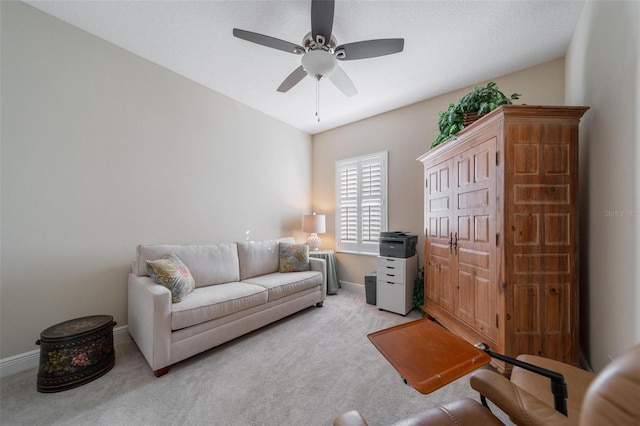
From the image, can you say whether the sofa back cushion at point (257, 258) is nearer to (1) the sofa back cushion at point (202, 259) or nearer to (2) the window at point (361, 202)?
(1) the sofa back cushion at point (202, 259)

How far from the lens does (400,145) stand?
3701mm

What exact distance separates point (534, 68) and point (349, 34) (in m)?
2.15

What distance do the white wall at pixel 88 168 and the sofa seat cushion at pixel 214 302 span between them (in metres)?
0.90

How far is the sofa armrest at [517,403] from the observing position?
2.72 feet

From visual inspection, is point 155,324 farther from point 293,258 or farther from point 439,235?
point 439,235

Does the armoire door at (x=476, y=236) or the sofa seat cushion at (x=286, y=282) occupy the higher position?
the armoire door at (x=476, y=236)

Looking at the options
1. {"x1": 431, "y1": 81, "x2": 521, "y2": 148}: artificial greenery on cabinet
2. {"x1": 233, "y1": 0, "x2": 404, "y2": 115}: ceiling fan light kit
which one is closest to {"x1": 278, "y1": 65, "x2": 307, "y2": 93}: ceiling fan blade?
{"x1": 233, "y1": 0, "x2": 404, "y2": 115}: ceiling fan light kit

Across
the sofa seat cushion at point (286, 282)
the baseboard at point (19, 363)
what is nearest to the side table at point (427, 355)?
the sofa seat cushion at point (286, 282)

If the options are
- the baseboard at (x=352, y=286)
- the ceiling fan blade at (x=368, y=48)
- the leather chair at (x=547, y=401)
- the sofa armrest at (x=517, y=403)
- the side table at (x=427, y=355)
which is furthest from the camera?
the baseboard at (x=352, y=286)

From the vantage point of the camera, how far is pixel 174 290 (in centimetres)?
212

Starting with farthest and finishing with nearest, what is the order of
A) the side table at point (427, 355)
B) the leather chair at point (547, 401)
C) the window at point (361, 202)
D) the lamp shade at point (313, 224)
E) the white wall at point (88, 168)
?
1. the lamp shade at point (313, 224)
2. the window at point (361, 202)
3. the white wall at point (88, 168)
4. the side table at point (427, 355)
5. the leather chair at point (547, 401)

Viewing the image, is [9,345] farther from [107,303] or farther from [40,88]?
[40,88]

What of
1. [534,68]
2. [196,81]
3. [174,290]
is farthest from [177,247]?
[534,68]

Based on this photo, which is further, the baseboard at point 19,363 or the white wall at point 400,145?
the white wall at point 400,145
